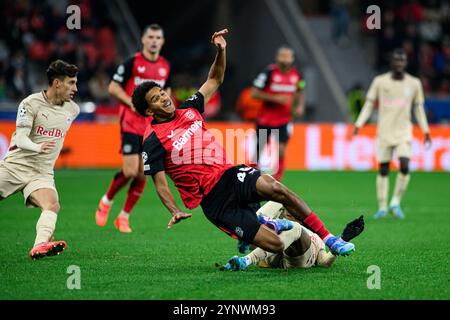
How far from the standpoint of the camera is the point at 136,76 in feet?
38.8

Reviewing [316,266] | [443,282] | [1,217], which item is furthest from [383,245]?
[1,217]

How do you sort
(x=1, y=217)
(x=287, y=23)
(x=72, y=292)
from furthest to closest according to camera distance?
(x=287, y=23) → (x=1, y=217) → (x=72, y=292)

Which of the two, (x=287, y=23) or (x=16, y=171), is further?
→ (x=287, y=23)

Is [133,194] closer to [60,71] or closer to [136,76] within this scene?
[136,76]

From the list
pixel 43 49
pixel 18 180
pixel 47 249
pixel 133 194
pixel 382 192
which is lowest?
pixel 47 249

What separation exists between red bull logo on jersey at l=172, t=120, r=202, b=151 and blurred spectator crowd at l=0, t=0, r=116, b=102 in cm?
1505

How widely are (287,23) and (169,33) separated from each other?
4.50 m

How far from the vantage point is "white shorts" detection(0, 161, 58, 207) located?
893cm

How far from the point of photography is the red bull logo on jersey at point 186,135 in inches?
317

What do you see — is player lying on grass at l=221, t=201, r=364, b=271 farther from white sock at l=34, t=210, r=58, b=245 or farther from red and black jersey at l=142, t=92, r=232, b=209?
white sock at l=34, t=210, r=58, b=245

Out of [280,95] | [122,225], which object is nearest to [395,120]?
[280,95]

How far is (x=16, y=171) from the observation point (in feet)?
29.4

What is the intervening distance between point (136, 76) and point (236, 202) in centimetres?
432
